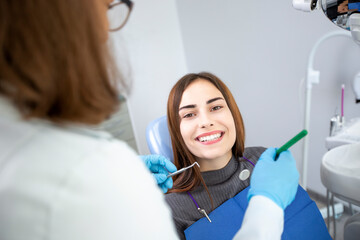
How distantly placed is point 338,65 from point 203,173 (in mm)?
943

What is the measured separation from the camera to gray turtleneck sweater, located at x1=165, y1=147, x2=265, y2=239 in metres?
0.99

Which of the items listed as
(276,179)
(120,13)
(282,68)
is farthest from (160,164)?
(282,68)

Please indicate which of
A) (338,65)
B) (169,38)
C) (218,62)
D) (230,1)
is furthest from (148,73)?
(338,65)

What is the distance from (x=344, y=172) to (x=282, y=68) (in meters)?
0.98

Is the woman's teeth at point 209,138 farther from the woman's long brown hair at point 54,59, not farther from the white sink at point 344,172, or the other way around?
the woman's long brown hair at point 54,59

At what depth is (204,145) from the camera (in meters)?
1.05

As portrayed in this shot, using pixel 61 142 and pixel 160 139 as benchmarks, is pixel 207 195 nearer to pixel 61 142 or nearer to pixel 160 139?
pixel 160 139

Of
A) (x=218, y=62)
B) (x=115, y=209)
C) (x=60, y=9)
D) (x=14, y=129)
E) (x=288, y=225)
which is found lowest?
(x=288, y=225)

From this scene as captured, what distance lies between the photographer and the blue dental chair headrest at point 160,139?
1.27 metres

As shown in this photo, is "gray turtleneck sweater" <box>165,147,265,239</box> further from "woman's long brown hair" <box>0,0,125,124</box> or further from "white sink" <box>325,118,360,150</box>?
"woman's long brown hair" <box>0,0,125,124</box>

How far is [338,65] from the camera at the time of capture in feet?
4.66

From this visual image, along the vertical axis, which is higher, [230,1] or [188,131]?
[230,1]

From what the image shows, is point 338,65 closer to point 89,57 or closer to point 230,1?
point 230,1

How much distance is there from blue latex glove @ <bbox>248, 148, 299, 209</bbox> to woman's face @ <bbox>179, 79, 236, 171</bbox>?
0.30m
